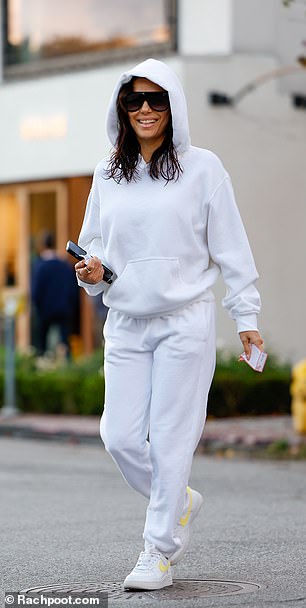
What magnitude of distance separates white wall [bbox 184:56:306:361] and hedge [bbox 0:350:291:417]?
153 centimetres

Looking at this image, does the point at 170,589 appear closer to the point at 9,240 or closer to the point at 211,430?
the point at 211,430

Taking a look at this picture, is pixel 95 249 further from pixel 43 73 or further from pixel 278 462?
pixel 43 73

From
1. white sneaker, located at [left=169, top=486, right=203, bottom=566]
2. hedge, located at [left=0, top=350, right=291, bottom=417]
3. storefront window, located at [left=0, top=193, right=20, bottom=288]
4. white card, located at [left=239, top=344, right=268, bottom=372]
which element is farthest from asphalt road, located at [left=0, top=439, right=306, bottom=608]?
storefront window, located at [left=0, top=193, right=20, bottom=288]

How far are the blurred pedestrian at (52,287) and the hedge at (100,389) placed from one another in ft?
8.18

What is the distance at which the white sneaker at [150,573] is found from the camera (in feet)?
19.4

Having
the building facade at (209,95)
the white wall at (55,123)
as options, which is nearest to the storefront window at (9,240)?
the white wall at (55,123)

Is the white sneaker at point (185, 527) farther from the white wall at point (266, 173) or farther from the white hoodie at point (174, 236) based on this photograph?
the white wall at point (266, 173)

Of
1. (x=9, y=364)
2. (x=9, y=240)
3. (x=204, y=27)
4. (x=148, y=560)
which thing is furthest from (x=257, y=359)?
(x=9, y=240)

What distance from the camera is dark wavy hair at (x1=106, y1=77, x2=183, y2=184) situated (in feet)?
19.8

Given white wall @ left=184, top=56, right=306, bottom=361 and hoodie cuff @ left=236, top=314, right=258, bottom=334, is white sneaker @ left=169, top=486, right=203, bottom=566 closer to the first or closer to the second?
hoodie cuff @ left=236, top=314, right=258, bottom=334

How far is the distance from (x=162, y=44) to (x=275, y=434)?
21.9 feet

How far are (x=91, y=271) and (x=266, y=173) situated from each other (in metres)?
13.0

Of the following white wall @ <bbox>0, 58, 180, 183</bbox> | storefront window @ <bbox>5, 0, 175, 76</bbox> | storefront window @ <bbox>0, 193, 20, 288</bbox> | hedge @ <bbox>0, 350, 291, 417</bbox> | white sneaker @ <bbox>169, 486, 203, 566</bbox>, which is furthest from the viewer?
storefront window @ <bbox>0, 193, 20, 288</bbox>

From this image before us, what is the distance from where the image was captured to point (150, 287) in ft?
19.7
